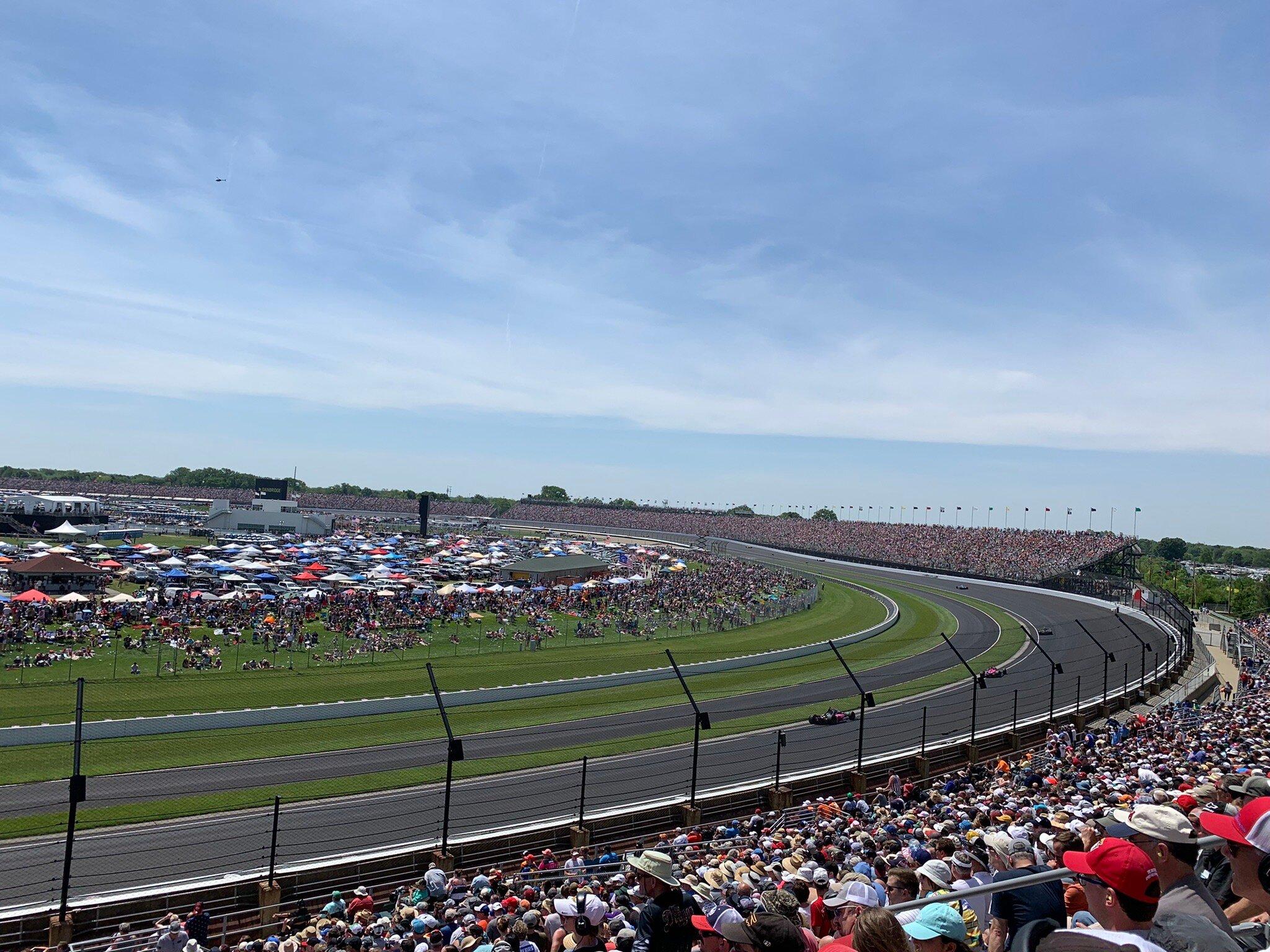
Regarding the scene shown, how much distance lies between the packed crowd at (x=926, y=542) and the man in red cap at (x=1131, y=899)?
76.2 m

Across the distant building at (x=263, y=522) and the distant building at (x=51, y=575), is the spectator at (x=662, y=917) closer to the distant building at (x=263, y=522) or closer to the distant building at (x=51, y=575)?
the distant building at (x=51, y=575)

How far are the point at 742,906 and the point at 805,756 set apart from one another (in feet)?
52.8

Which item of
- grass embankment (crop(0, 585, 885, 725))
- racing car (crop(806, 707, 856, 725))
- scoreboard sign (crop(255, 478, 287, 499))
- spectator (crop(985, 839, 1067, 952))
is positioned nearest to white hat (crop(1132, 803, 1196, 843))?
spectator (crop(985, 839, 1067, 952))

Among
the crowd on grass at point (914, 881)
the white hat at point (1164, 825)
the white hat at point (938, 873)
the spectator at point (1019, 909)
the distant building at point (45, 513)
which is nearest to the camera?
the crowd on grass at point (914, 881)

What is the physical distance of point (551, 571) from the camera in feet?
207

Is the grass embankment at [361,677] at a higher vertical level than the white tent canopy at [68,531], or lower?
lower

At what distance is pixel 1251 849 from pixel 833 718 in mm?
22386

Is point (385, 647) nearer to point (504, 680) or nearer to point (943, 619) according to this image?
point (504, 680)

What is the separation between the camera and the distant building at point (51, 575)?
142 feet

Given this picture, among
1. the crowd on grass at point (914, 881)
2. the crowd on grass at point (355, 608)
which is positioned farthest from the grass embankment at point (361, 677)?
the crowd on grass at point (914, 881)

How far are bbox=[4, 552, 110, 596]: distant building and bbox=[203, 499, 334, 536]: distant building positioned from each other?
5548 centimetres

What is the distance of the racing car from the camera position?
25469 millimetres

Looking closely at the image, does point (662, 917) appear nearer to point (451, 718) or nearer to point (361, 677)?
point (451, 718)

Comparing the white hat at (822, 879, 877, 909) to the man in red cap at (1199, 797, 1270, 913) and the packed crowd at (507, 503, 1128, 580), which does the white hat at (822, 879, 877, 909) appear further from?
the packed crowd at (507, 503, 1128, 580)
